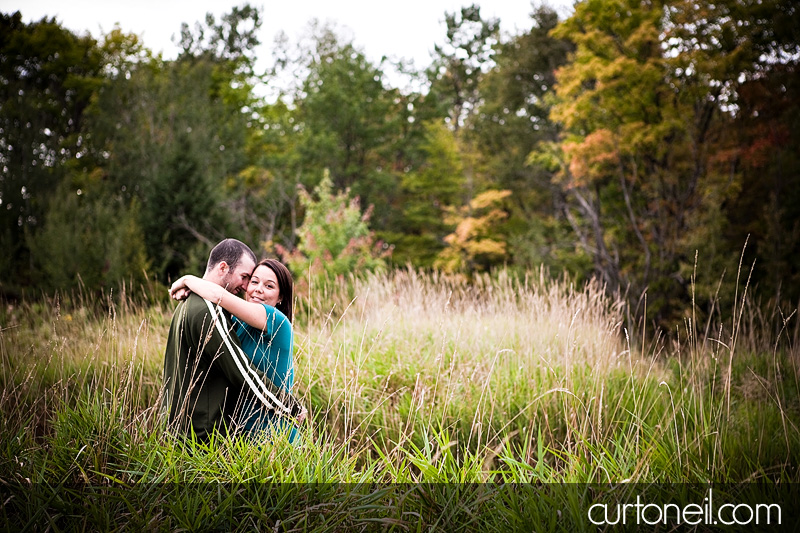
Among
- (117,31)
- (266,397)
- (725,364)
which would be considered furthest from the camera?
(117,31)

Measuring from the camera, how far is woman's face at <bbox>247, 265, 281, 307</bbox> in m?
2.81

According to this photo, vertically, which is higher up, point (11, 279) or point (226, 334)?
point (226, 334)

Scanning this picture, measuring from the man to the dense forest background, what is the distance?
277 cm

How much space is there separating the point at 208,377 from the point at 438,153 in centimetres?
2053

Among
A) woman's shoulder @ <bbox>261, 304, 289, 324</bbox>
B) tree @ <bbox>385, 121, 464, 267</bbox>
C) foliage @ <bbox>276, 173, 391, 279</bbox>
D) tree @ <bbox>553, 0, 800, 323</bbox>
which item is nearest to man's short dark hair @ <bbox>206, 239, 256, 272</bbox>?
woman's shoulder @ <bbox>261, 304, 289, 324</bbox>

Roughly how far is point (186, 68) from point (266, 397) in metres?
23.7

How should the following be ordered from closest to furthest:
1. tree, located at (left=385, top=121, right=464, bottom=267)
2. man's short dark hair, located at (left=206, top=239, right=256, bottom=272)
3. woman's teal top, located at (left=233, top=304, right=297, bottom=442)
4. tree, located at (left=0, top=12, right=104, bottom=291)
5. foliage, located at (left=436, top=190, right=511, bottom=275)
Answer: woman's teal top, located at (left=233, top=304, right=297, bottom=442), man's short dark hair, located at (left=206, top=239, right=256, bottom=272), tree, located at (left=0, top=12, right=104, bottom=291), foliage, located at (left=436, top=190, right=511, bottom=275), tree, located at (left=385, top=121, right=464, bottom=267)

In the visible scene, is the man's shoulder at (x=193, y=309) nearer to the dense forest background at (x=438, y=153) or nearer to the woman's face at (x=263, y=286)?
the woman's face at (x=263, y=286)

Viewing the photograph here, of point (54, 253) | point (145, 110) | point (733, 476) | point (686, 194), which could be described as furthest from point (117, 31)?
point (733, 476)

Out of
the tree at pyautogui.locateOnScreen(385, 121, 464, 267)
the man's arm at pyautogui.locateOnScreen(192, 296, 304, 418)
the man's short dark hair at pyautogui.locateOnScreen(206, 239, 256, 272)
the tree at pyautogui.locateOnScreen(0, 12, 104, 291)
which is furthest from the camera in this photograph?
the tree at pyautogui.locateOnScreen(385, 121, 464, 267)

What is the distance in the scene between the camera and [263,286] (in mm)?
2805

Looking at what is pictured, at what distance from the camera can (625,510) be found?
1897 mm

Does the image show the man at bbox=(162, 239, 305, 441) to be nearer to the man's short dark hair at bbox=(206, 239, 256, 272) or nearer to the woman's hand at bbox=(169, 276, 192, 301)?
the woman's hand at bbox=(169, 276, 192, 301)

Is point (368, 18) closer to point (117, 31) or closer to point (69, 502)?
point (117, 31)
